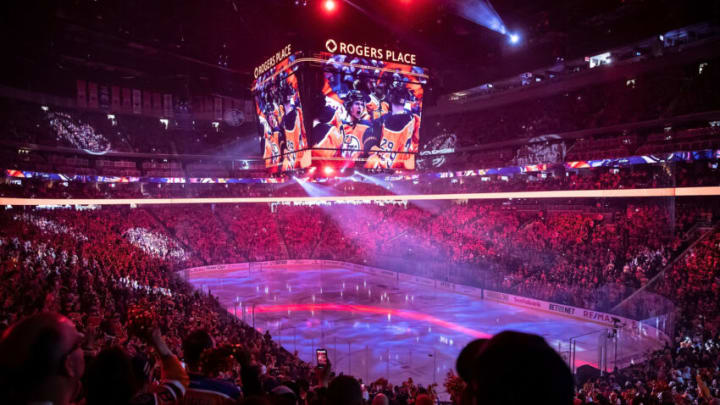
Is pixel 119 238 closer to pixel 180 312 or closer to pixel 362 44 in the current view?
pixel 180 312

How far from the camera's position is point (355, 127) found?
1994 centimetres

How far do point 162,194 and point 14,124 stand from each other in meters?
14.2

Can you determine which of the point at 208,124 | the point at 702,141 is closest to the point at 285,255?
the point at 208,124

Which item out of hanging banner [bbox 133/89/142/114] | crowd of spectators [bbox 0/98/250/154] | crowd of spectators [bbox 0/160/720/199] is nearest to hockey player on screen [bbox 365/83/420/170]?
crowd of spectators [bbox 0/160/720/199]

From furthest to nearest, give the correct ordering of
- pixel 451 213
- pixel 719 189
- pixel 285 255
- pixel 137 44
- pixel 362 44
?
pixel 285 255 < pixel 451 213 < pixel 137 44 < pixel 719 189 < pixel 362 44

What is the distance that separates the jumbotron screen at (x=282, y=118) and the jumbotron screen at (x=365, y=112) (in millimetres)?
880

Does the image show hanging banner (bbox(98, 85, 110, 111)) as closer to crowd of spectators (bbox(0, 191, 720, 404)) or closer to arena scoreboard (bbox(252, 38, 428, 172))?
crowd of spectators (bbox(0, 191, 720, 404))

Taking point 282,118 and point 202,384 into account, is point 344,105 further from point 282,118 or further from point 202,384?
point 202,384

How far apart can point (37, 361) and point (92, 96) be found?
4240cm

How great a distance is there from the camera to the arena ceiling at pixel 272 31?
20328 millimetres

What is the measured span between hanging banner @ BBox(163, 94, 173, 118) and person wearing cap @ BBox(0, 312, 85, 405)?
4552 cm

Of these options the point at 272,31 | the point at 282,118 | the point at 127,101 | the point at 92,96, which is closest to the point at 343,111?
the point at 282,118

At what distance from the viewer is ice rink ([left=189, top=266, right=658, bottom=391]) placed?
649 inches

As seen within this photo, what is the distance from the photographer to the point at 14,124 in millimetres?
32438
